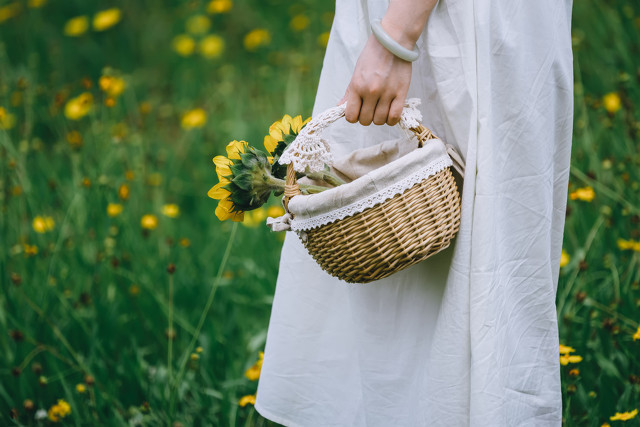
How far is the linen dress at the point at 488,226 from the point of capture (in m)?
0.90

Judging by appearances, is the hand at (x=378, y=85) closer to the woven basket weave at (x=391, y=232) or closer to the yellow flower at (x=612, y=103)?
the woven basket weave at (x=391, y=232)

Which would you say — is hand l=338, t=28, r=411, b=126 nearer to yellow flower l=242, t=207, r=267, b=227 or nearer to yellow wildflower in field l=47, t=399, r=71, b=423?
yellow wildflower in field l=47, t=399, r=71, b=423

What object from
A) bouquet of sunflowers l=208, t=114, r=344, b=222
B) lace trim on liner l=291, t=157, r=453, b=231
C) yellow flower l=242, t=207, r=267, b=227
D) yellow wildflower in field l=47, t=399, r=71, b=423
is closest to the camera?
lace trim on liner l=291, t=157, r=453, b=231

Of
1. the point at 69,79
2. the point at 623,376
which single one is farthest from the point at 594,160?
the point at 69,79

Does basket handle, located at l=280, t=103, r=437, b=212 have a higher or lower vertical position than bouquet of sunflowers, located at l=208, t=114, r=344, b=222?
higher

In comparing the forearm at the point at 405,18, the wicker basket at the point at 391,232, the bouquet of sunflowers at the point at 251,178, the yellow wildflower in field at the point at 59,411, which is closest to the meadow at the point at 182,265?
the yellow wildflower in field at the point at 59,411

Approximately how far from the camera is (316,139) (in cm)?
91

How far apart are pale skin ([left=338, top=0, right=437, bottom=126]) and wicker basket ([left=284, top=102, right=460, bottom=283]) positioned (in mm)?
79

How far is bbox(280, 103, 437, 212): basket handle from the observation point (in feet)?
2.95

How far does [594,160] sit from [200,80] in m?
2.34

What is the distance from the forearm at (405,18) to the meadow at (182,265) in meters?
0.59

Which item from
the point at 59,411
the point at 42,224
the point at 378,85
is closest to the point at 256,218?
the point at 42,224

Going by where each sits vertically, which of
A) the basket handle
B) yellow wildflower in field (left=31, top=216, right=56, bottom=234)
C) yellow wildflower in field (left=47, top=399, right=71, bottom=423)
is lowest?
yellow wildflower in field (left=47, top=399, right=71, bottom=423)

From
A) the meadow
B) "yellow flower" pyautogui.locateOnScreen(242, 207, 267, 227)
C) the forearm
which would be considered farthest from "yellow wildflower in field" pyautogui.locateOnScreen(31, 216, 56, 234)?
the forearm
